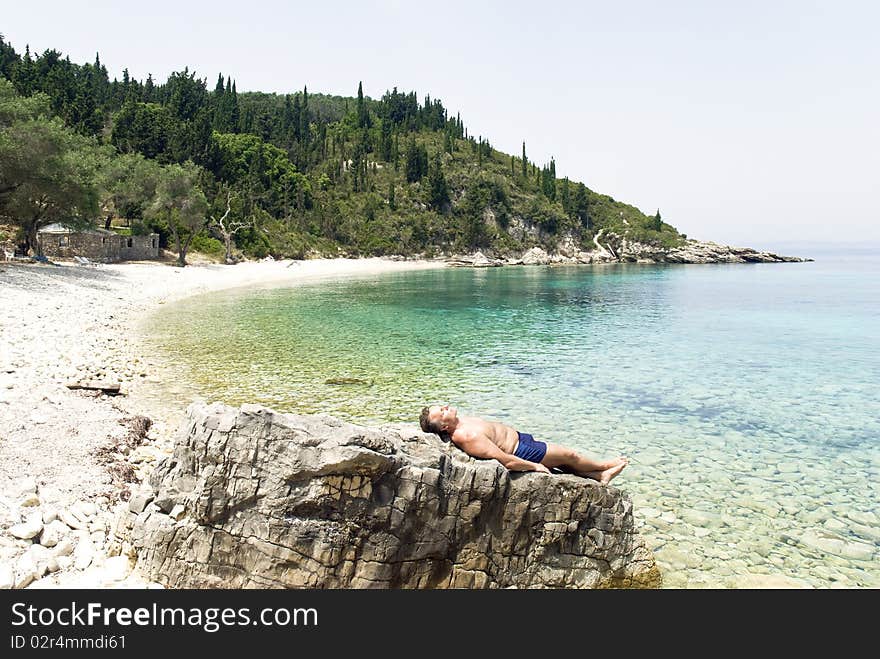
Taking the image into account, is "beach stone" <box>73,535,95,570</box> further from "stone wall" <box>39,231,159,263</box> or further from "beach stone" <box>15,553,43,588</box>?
"stone wall" <box>39,231,159,263</box>

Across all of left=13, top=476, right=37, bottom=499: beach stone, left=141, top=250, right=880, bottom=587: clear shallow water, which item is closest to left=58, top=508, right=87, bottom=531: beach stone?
left=13, top=476, right=37, bottom=499: beach stone

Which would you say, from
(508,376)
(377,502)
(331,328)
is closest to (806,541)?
(377,502)

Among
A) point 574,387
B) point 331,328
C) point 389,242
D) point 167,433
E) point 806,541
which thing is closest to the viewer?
point 806,541

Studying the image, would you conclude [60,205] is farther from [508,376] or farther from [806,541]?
[806,541]

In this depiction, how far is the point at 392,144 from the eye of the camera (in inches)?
5049

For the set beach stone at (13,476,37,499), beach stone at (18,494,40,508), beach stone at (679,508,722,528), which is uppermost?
beach stone at (13,476,37,499)

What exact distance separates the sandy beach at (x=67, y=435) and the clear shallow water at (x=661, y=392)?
1924 mm

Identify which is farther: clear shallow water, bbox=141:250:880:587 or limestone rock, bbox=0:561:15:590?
clear shallow water, bbox=141:250:880:587

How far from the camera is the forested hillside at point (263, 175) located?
37.9 m

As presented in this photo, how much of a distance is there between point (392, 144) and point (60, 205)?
9870cm

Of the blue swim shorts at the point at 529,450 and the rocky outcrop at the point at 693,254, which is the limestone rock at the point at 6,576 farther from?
the rocky outcrop at the point at 693,254

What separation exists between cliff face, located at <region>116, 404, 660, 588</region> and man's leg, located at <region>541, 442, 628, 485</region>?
0.74 m

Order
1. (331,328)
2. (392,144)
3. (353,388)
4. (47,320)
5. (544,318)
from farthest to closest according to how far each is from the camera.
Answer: (392,144) → (544,318) → (331,328) → (47,320) → (353,388)

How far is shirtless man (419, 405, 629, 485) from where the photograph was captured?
223 inches
